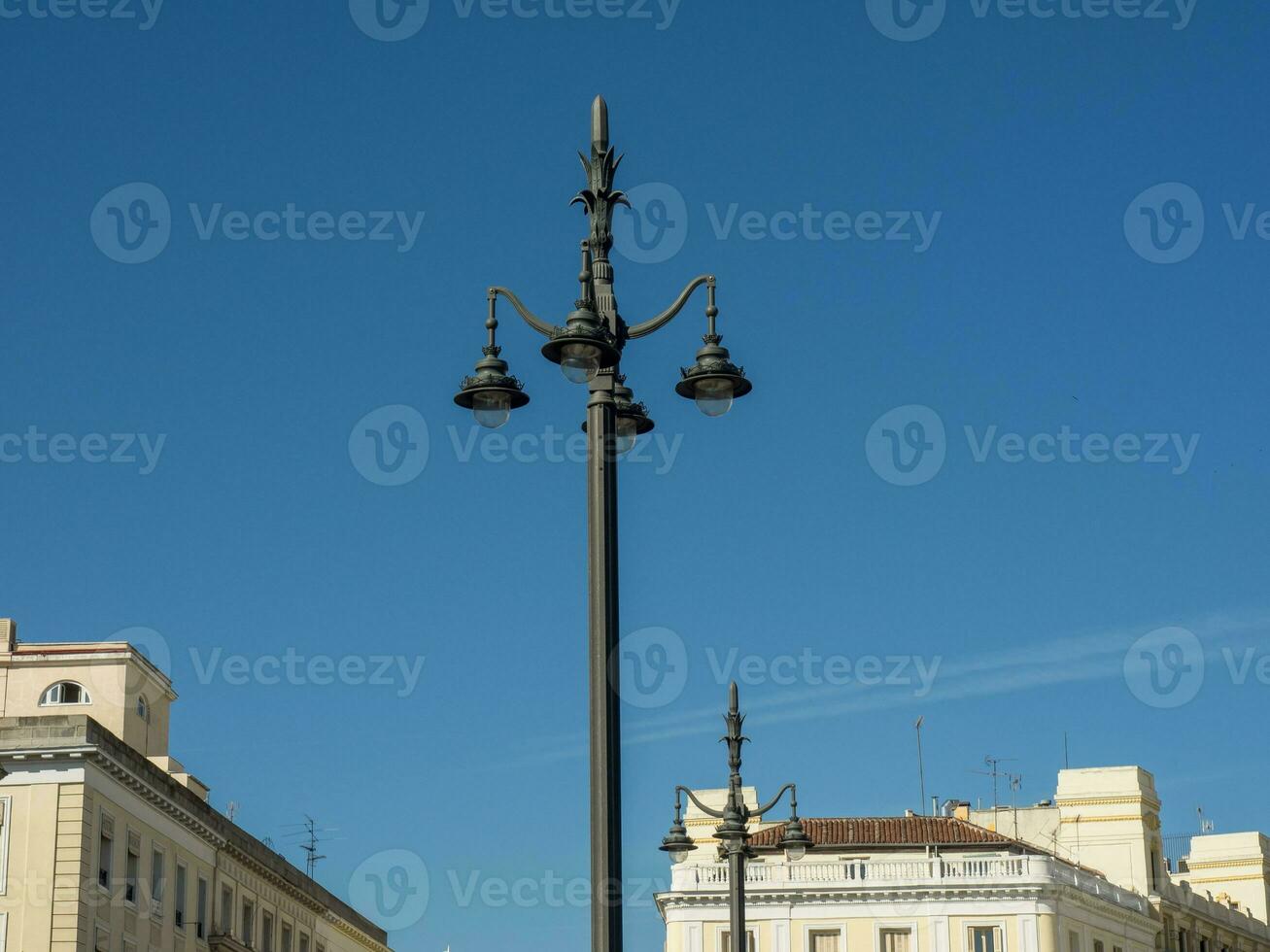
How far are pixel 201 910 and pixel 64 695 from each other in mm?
6383

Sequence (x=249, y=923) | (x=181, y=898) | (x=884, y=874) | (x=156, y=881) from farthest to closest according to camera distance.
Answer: (x=884, y=874), (x=249, y=923), (x=181, y=898), (x=156, y=881)

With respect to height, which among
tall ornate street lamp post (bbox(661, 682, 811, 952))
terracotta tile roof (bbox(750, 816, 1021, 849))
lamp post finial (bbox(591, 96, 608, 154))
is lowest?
tall ornate street lamp post (bbox(661, 682, 811, 952))

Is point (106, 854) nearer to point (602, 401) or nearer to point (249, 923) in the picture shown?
point (249, 923)

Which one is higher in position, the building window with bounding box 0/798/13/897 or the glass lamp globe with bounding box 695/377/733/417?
the building window with bounding box 0/798/13/897

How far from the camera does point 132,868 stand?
46094 millimetres

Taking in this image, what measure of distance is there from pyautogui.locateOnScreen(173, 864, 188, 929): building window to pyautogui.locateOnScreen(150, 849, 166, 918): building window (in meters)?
1.41

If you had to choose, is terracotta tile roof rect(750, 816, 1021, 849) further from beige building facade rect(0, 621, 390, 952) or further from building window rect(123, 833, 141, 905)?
building window rect(123, 833, 141, 905)

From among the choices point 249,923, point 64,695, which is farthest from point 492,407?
point 249,923

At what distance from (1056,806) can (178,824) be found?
3975 centimetres

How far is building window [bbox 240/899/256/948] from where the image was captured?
55.4 meters

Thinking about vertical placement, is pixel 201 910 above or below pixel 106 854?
below

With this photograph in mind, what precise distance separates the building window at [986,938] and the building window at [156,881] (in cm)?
2693

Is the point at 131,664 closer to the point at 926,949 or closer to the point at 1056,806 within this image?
the point at 926,949

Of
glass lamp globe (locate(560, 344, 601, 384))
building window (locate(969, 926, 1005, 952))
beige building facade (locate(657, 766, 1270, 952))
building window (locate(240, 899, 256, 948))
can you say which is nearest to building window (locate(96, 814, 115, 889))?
building window (locate(240, 899, 256, 948))
